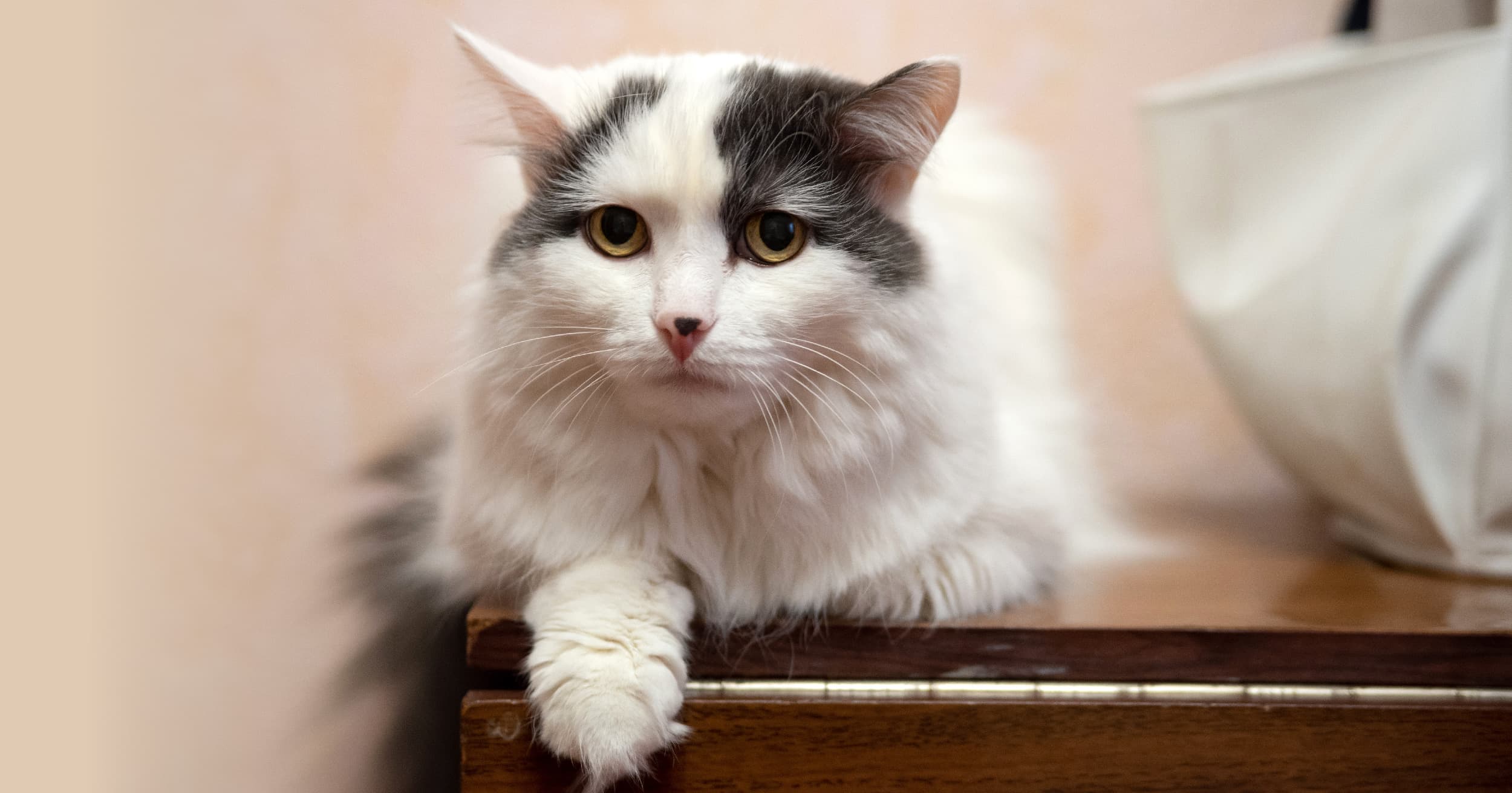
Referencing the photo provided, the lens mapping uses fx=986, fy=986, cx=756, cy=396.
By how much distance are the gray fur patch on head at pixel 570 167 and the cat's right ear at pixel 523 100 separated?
0.4 inches

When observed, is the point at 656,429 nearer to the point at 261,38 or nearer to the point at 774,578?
the point at 774,578

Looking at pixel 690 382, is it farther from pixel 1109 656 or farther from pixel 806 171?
pixel 1109 656

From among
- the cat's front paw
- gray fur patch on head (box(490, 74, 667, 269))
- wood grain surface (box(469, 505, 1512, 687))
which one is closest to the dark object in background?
wood grain surface (box(469, 505, 1512, 687))

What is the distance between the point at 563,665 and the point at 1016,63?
1.17 metres

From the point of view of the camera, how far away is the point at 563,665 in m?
0.68

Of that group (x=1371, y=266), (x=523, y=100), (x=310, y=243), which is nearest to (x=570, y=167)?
(x=523, y=100)

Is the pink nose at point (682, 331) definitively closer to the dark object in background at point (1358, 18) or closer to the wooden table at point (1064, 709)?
the wooden table at point (1064, 709)

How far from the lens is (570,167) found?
761 millimetres

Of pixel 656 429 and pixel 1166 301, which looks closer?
pixel 656 429

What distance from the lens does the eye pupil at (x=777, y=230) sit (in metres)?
0.72

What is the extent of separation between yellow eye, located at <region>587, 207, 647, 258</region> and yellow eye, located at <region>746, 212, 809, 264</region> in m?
0.08

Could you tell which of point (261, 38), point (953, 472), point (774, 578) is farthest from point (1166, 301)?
point (261, 38)

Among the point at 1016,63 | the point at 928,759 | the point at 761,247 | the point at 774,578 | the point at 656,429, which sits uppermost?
the point at 1016,63

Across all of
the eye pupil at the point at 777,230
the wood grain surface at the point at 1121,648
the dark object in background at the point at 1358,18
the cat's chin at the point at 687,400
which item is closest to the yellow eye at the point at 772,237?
the eye pupil at the point at 777,230
